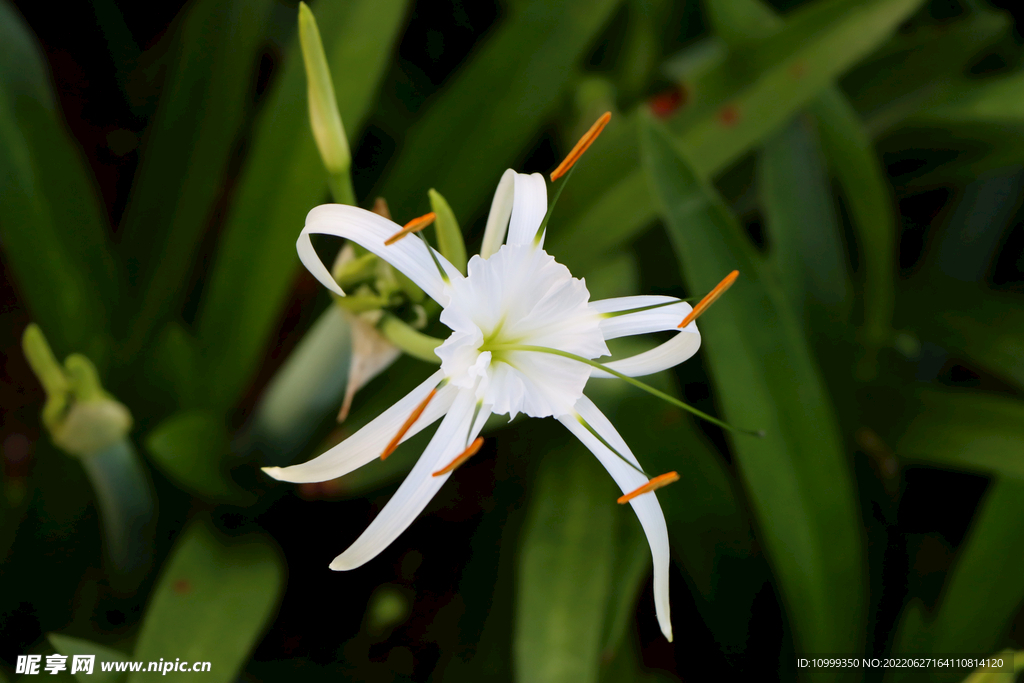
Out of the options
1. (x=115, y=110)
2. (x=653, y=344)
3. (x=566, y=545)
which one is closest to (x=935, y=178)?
(x=653, y=344)

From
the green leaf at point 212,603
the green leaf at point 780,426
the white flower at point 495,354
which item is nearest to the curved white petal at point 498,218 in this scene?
the white flower at point 495,354

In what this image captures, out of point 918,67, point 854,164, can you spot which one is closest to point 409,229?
point 854,164

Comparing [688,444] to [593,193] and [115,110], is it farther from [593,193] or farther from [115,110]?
[115,110]

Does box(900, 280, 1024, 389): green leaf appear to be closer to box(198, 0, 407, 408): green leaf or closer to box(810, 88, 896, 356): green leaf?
box(810, 88, 896, 356): green leaf

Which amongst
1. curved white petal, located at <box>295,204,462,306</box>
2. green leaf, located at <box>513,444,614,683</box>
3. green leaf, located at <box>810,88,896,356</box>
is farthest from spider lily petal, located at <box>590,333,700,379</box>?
green leaf, located at <box>810,88,896,356</box>

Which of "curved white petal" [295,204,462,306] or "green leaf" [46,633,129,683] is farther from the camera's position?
"green leaf" [46,633,129,683]

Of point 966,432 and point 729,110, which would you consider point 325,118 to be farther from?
point 966,432
